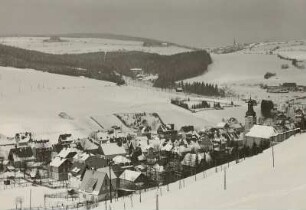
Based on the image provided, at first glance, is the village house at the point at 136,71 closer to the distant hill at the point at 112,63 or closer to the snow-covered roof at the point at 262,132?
the distant hill at the point at 112,63

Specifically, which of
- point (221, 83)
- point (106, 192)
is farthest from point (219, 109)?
point (106, 192)

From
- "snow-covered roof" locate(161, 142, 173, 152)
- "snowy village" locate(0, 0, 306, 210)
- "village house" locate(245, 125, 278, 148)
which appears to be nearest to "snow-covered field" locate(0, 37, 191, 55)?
"snowy village" locate(0, 0, 306, 210)

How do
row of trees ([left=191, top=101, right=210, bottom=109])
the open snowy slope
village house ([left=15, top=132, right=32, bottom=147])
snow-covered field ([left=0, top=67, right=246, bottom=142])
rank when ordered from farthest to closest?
row of trees ([left=191, top=101, right=210, bottom=109]) → snow-covered field ([left=0, top=67, right=246, bottom=142]) → village house ([left=15, top=132, right=32, bottom=147]) → the open snowy slope

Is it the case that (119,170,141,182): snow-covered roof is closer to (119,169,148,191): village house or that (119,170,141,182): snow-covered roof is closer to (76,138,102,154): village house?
(119,169,148,191): village house

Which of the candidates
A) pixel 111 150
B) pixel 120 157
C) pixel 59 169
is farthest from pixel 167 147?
pixel 59 169

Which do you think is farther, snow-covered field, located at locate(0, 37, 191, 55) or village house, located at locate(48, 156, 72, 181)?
snow-covered field, located at locate(0, 37, 191, 55)

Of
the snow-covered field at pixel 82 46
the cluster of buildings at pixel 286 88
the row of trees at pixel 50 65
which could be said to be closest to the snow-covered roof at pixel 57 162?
the row of trees at pixel 50 65
